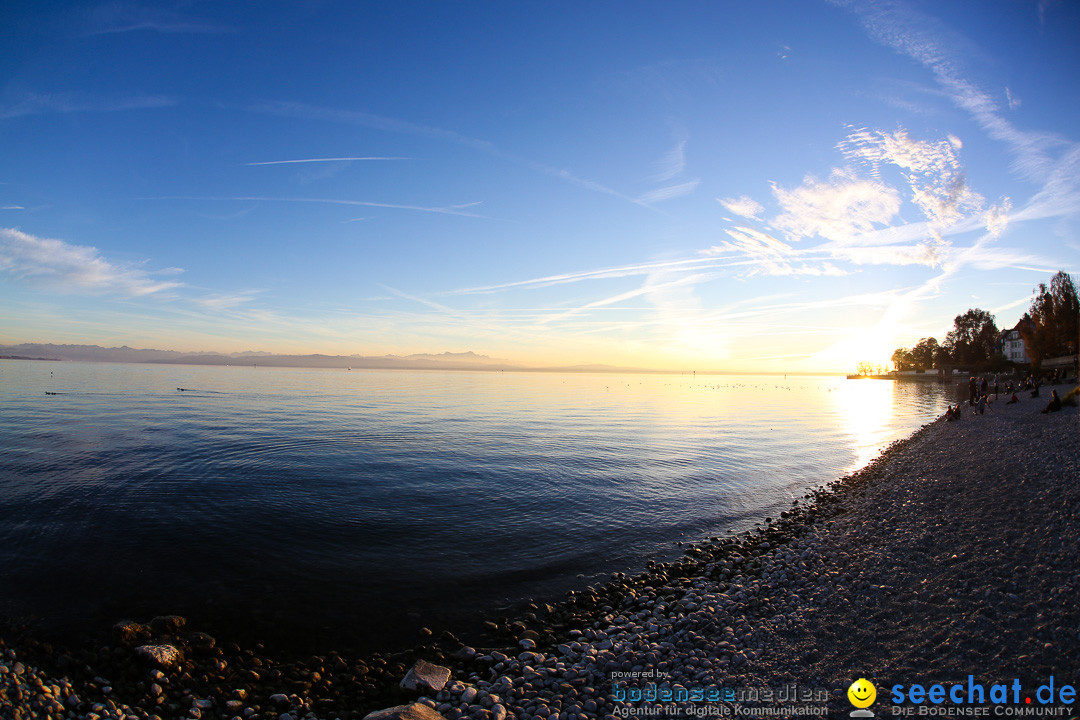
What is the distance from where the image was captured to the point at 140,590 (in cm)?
1205

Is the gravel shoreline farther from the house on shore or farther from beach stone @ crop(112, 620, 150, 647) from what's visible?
the house on shore

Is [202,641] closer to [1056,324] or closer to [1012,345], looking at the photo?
[1056,324]

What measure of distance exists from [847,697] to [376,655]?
330 inches

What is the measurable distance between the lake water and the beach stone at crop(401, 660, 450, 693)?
1.58 meters

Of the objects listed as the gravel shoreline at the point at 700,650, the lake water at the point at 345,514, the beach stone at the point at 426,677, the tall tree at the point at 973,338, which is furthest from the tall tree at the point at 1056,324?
the beach stone at the point at 426,677

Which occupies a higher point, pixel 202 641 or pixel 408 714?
pixel 408 714

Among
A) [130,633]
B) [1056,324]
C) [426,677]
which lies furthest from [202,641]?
[1056,324]

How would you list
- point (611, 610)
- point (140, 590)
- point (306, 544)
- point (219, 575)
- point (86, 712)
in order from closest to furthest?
point (86, 712) → point (611, 610) → point (140, 590) → point (219, 575) → point (306, 544)

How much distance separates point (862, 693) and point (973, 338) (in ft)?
668

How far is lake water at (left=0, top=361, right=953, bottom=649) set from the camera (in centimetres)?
1153

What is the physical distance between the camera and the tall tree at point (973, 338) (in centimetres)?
14300

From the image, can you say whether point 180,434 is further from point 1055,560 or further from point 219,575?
point 1055,560

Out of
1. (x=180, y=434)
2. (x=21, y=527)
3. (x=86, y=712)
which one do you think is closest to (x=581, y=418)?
(x=180, y=434)

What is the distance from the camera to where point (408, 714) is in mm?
6707
